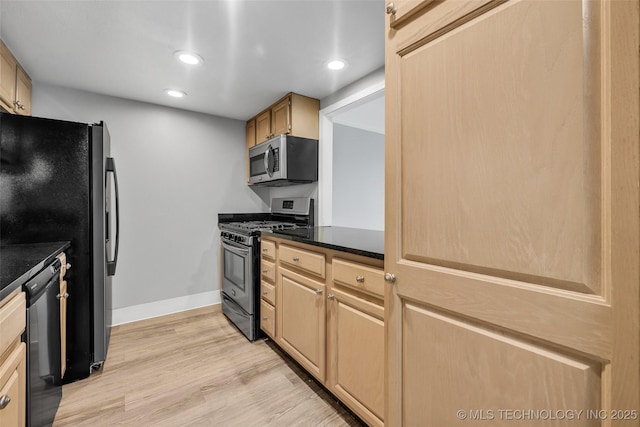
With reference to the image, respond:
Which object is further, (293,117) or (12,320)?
(293,117)

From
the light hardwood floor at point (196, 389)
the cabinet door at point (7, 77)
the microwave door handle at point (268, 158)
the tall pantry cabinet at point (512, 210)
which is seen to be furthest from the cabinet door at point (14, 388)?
the microwave door handle at point (268, 158)

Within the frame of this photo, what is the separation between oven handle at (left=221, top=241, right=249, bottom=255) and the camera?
8.13ft

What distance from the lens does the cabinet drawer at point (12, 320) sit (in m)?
0.83

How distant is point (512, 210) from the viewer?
738mm

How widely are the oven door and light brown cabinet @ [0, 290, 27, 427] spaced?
1.44 meters

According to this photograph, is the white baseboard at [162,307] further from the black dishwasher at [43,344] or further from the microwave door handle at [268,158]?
the microwave door handle at [268,158]

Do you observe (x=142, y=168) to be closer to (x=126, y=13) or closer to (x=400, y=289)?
(x=126, y=13)

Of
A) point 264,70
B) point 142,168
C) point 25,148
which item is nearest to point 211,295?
point 142,168

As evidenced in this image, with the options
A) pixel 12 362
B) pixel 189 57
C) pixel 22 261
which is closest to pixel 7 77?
pixel 189 57

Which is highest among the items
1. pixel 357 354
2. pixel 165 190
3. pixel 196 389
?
Answer: pixel 165 190

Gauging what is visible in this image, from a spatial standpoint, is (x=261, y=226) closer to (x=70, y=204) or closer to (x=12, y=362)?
(x=70, y=204)

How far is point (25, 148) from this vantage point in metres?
1.69

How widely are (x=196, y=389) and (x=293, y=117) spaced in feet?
7.52

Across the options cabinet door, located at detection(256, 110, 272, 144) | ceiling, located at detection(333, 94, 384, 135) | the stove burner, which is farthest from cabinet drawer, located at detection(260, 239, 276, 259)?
ceiling, located at detection(333, 94, 384, 135)
